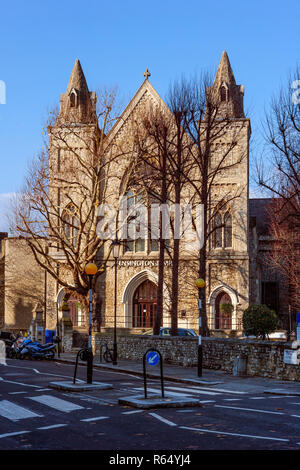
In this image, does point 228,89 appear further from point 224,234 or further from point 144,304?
point 144,304

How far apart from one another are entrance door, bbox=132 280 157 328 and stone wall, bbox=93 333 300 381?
10818 millimetres

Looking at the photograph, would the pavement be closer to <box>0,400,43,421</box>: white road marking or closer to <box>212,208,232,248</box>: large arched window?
<box>0,400,43,421</box>: white road marking

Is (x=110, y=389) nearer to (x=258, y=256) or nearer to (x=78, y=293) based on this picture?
(x=78, y=293)

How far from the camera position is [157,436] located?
9.02 meters

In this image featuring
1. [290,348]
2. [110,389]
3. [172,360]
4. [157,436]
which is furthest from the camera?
[172,360]

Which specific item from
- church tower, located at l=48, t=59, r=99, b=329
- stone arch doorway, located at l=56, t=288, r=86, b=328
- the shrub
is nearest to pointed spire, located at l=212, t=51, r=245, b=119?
church tower, located at l=48, t=59, r=99, b=329

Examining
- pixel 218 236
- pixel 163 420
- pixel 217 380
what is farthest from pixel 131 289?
pixel 163 420

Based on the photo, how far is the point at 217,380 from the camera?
1938 cm

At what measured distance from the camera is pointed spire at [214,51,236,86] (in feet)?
133

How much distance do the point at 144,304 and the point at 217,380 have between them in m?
21.8

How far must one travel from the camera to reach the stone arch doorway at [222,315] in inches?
1507

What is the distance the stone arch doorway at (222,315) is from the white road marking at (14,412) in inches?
1054
